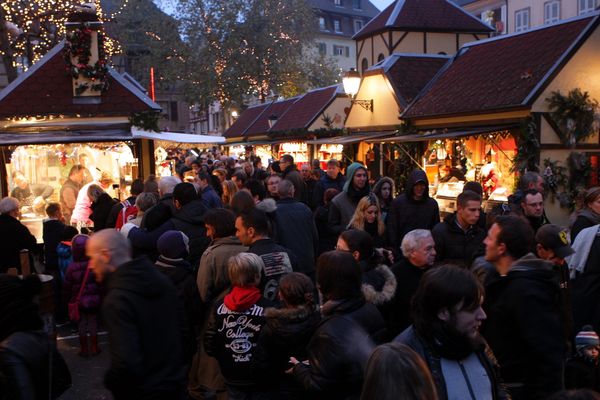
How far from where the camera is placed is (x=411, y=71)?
67.9 ft

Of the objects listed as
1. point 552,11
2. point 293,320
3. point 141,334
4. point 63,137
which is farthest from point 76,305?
point 552,11

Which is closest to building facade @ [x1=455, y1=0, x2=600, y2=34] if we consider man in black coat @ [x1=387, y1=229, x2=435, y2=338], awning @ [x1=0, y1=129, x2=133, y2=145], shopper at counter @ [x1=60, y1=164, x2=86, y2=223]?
awning @ [x1=0, y1=129, x2=133, y2=145]

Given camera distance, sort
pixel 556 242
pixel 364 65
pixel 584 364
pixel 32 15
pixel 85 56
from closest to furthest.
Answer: pixel 584 364
pixel 556 242
pixel 85 56
pixel 32 15
pixel 364 65

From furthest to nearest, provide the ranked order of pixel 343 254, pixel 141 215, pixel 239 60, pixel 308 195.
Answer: pixel 239 60, pixel 308 195, pixel 141 215, pixel 343 254

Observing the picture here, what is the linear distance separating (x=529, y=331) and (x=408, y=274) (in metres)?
1.39

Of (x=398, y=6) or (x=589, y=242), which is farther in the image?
(x=398, y=6)

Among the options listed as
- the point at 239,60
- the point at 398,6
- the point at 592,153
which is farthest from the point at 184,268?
the point at 239,60

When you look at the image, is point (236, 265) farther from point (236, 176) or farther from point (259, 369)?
point (236, 176)

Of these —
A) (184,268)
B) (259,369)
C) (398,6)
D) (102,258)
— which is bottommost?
(259,369)

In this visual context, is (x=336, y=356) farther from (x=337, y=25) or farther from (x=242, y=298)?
(x=337, y=25)

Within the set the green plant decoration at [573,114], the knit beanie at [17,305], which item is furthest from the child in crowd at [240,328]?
the green plant decoration at [573,114]

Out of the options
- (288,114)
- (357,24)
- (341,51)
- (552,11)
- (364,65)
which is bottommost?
(288,114)

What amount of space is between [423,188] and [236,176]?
354cm

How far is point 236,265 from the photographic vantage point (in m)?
4.20
